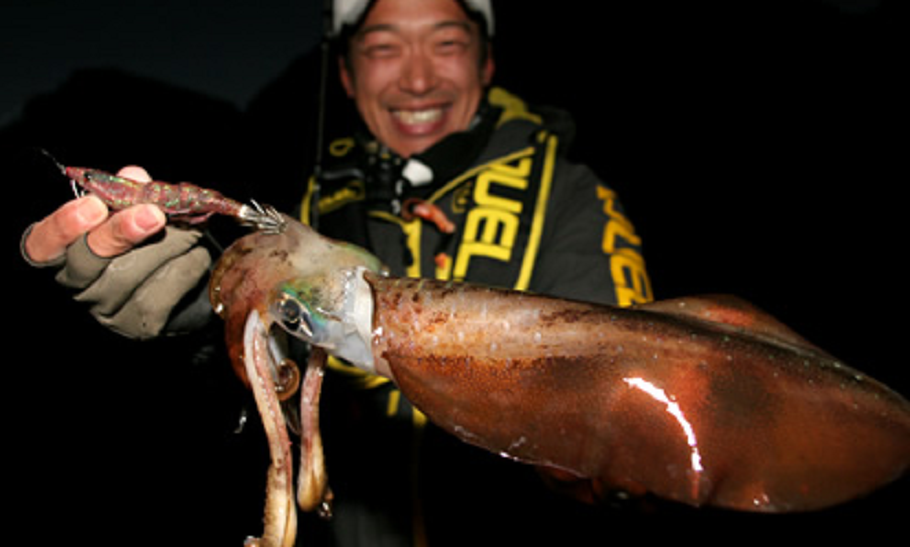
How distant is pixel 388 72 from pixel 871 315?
54.7 ft

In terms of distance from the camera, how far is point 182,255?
165 centimetres

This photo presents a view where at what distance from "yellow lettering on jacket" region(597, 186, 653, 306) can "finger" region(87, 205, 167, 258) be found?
1.86 m

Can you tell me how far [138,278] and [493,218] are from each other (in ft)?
5.48

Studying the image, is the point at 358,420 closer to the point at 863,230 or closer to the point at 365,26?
the point at 365,26

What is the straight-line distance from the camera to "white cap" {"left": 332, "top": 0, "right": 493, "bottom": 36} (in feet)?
10.4

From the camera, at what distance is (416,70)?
9.80ft

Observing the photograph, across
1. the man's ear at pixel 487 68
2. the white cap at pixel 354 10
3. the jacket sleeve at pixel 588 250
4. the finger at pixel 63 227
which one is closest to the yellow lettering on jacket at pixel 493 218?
the jacket sleeve at pixel 588 250

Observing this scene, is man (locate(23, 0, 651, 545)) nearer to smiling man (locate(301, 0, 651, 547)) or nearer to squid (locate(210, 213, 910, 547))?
smiling man (locate(301, 0, 651, 547))

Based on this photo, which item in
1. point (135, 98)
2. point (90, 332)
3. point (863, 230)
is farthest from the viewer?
point (135, 98)

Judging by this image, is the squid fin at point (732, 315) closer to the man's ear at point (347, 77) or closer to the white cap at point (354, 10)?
the white cap at point (354, 10)

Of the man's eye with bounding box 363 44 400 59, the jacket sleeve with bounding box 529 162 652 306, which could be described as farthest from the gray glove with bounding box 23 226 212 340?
the man's eye with bounding box 363 44 400 59

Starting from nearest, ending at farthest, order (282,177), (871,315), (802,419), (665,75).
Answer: (802,419) → (871,315) → (282,177) → (665,75)

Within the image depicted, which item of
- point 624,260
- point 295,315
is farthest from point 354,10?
point 295,315

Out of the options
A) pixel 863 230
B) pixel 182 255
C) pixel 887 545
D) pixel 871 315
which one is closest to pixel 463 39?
pixel 182 255
